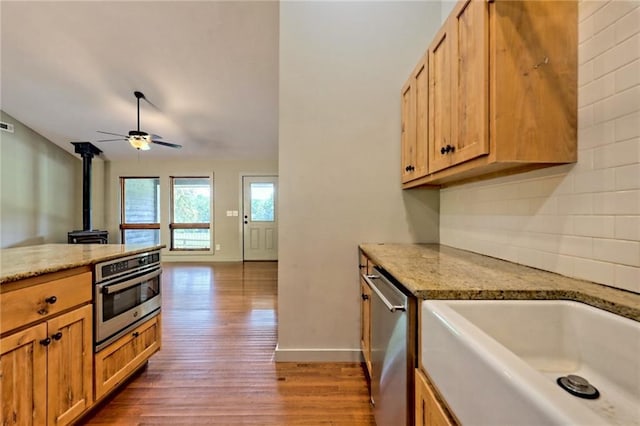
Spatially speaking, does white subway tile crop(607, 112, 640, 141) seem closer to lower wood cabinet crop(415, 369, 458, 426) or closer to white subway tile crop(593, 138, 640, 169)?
white subway tile crop(593, 138, 640, 169)

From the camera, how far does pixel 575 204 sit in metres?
1.07

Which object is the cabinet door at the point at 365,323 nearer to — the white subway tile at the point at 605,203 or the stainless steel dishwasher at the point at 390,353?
the stainless steel dishwasher at the point at 390,353

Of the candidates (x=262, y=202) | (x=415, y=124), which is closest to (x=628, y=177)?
(x=415, y=124)

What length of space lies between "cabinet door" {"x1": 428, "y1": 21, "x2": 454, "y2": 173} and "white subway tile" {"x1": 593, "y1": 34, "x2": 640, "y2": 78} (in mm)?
515

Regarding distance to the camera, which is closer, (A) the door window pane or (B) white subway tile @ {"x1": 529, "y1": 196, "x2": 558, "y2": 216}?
(B) white subway tile @ {"x1": 529, "y1": 196, "x2": 558, "y2": 216}

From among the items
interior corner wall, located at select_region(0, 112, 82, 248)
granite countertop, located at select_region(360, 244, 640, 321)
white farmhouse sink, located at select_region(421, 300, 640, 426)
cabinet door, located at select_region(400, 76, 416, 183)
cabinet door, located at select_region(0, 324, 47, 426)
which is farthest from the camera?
interior corner wall, located at select_region(0, 112, 82, 248)

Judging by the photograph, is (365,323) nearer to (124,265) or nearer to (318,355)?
(318,355)

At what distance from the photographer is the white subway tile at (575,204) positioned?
1.02 meters

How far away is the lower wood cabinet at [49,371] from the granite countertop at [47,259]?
0.22 m

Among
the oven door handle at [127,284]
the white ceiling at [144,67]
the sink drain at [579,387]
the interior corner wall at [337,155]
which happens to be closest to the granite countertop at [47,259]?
the oven door handle at [127,284]

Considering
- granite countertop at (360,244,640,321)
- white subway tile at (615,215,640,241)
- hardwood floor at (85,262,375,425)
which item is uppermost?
white subway tile at (615,215,640,241)

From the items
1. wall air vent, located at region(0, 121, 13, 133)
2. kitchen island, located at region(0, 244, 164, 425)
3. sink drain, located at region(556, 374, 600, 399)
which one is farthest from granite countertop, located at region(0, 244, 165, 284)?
wall air vent, located at region(0, 121, 13, 133)

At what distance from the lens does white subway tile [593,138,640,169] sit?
2.87 feet

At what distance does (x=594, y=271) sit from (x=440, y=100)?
0.99 metres
